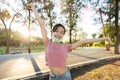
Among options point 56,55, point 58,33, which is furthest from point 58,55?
point 58,33

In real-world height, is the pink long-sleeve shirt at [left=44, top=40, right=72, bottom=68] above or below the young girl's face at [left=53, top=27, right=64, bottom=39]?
below

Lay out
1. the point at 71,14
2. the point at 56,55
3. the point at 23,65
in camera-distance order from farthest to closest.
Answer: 1. the point at 71,14
2. the point at 23,65
3. the point at 56,55

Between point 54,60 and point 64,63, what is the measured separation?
17cm

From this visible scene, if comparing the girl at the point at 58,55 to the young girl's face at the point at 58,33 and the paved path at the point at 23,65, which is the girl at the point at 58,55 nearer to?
the young girl's face at the point at 58,33

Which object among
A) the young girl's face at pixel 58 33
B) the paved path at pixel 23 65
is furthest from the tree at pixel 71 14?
the young girl's face at pixel 58 33

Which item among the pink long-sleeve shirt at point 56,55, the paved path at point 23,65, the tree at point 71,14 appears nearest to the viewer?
the pink long-sleeve shirt at point 56,55

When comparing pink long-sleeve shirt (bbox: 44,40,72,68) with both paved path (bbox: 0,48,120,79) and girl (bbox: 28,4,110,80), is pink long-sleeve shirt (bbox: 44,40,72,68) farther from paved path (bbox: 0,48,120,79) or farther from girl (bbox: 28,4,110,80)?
paved path (bbox: 0,48,120,79)

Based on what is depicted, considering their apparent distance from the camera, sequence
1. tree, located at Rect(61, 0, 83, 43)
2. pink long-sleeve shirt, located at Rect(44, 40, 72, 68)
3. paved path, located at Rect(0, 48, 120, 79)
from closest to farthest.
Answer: pink long-sleeve shirt, located at Rect(44, 40, 72, 68)
paved path, located at Rect(0, 48, 120, 79)
tree, located at Rect(61, 0, 83, 43)

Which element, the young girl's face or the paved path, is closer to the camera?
the young girl's face

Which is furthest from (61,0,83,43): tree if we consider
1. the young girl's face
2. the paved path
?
the young girl's face

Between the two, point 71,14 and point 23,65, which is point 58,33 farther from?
point 71,14

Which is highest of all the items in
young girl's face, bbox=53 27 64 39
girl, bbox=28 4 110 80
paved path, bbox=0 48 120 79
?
young girl's face, bbox=53 27 64 39

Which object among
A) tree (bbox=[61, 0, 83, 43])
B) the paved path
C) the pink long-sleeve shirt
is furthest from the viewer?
tree (bbox=[61, 0, 83, 43])

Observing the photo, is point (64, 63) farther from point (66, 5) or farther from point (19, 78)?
point (66, 5)
